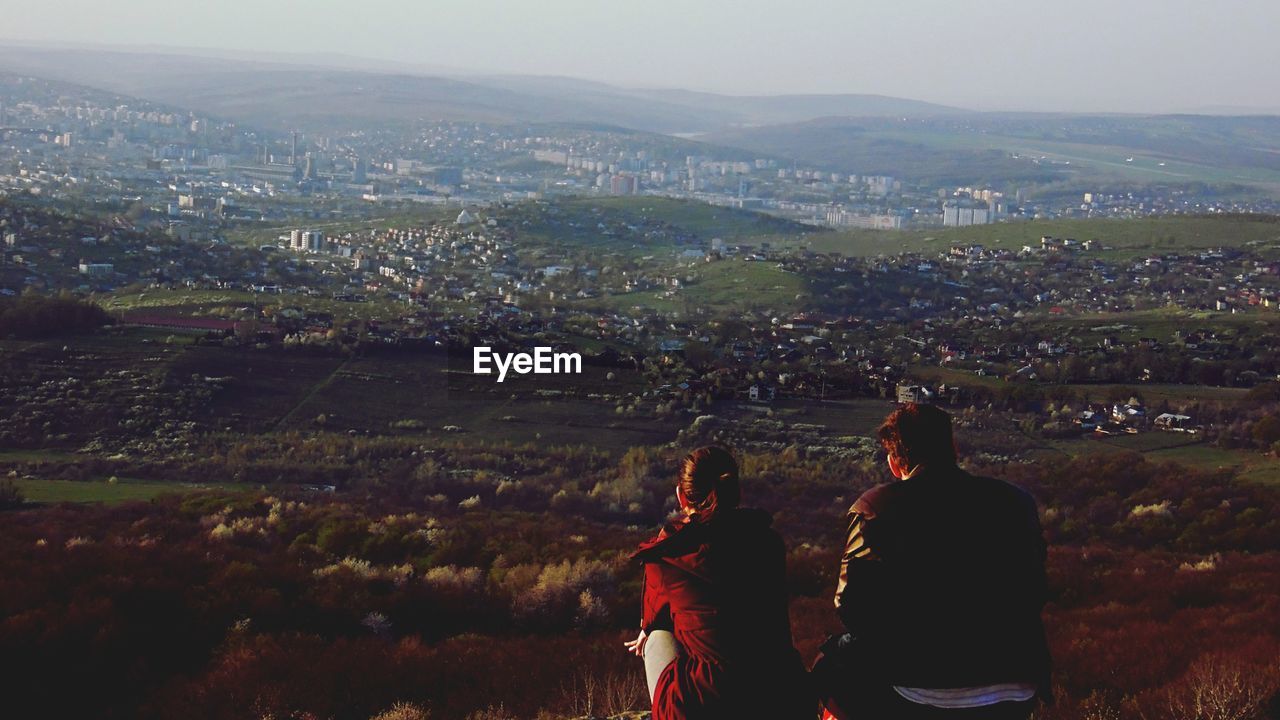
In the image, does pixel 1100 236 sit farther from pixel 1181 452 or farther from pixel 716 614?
pixel 716 614

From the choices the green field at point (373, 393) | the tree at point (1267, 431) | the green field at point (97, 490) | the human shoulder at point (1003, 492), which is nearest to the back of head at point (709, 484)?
the human shoulder at point (1003, 492)

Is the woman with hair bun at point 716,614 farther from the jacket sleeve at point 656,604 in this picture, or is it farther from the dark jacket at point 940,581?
the dark jacket at point 940,581

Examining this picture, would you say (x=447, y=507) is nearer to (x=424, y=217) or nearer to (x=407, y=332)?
(x=407, y=332)

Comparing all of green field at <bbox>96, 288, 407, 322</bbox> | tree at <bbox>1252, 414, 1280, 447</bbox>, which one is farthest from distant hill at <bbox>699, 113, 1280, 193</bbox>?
tree at <bbox>1252, 414, 1280, 447</bbox>

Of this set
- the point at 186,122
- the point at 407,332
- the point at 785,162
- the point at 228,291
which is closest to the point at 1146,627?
the point at 407,332

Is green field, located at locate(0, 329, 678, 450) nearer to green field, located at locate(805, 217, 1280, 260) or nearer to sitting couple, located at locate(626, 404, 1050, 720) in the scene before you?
sitting couple, located at locate(626, 404, 1050, 720)

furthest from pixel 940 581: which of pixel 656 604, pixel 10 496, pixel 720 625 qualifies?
pixel 10 496

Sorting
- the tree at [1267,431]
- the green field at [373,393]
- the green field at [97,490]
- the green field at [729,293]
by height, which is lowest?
the green field at [729,293]

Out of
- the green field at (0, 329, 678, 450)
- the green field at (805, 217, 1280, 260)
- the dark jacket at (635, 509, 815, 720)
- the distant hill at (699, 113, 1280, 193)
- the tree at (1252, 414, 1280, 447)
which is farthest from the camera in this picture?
the distant hill at (699, 113, 1280, 193)

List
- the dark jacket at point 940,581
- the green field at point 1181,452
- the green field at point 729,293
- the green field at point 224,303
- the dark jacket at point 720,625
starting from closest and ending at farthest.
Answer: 1. the dark jacket at point 940,581
2. the dark jacket at point 720,625
3. the green field at point 1181,452
4. the green field at point 224,303
5. the green field at point 729,293
